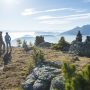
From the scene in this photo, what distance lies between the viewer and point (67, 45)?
47938 millimetres

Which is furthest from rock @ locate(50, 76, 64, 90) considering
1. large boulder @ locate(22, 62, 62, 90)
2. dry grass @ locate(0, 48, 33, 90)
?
dry grass @ locate(0, 48, 33, 90)

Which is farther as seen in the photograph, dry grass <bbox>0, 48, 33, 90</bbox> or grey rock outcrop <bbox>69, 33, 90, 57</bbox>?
grey rock outcrop <bbox>69, 33, 90, 57</bbox>

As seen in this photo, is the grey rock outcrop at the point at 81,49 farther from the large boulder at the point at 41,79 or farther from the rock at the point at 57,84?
the rock at the point at 57,84

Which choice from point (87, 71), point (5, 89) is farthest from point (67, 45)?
point (87, 71)

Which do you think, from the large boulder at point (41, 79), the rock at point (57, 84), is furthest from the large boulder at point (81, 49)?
the rock at point (57, 84)

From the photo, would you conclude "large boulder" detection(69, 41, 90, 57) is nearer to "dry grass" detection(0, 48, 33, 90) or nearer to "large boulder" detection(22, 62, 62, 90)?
"dry grass" detection(0, 48, 33, 90)

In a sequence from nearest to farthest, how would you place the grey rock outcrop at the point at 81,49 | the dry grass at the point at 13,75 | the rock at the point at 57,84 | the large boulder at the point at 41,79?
1. the rock at the point at 57,84
2. the large boulder at the point at 41,79
3. the dry grass at the point at 13,75
4. the grey rock outcrop at the point at 81,49

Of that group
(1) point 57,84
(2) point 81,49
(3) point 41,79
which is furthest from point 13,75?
(2) point 81,49

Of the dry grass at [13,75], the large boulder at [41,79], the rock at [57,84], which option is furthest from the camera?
the dry grass at [13,75]

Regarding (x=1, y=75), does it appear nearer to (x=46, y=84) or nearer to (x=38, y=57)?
(x=38, y=57)

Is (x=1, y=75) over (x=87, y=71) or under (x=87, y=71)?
under

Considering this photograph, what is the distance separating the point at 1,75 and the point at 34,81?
6410mm

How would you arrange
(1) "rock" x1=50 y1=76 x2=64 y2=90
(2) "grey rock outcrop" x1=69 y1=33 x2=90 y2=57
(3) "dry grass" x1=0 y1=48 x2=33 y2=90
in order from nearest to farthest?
(1) "rock" x1=50 y1=76 x2=64 y2=90 → (3) "dry grass" x1=0 y1=48 x2=33 y2=90 → (2) "grey rock outcrop" x1=69 y1=33 x2=90 y2=57

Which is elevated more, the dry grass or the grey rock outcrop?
the grey rock outcrop
